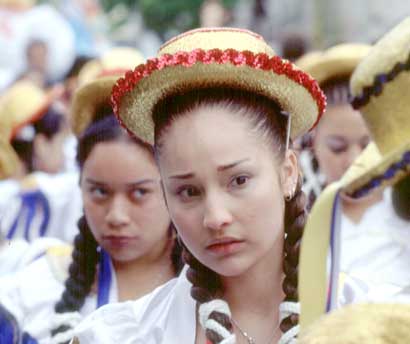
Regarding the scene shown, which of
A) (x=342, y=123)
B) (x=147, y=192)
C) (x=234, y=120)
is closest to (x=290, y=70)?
(x=234, y=120)

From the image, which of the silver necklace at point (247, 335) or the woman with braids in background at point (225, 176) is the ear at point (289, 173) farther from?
the silver necklace at point (247, 335)

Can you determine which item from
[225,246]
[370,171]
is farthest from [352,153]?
[370,171]

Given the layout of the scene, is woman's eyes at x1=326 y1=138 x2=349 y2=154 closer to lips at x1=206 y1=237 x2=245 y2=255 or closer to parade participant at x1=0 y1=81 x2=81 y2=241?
parade participant at x1=0 y1=81 x2=81 y2=241

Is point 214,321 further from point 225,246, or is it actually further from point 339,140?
point 339,140

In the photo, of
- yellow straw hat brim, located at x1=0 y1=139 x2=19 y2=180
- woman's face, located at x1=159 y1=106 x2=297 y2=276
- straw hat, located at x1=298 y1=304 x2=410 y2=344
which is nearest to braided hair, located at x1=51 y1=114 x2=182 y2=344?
Result: yellow straw hat brim, located at x1=0 y1=139 x2=19 y2=180

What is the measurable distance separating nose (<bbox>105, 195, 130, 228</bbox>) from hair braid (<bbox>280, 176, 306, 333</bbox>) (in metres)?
0.88

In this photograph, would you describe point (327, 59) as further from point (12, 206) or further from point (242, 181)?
point (242, 181)

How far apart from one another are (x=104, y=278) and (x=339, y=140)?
1.55 meters

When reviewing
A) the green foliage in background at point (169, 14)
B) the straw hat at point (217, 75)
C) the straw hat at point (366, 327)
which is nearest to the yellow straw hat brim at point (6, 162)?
the straw hat at point (217, 75)

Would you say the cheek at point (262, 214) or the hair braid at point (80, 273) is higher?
the hair braid at point (80, 273)

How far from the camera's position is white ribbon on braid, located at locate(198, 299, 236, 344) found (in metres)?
2.41

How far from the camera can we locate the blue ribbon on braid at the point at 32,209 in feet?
16.4

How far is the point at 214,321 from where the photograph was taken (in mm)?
2420

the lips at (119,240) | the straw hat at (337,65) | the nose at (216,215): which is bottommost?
the nose at (216,215)
